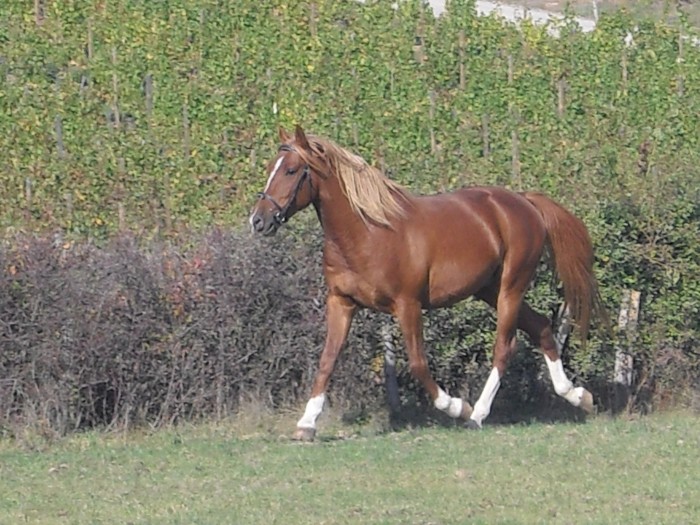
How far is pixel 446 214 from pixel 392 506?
304cm

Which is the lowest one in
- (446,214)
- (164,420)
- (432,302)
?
(164,420)

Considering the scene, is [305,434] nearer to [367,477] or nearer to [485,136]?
[367,477]

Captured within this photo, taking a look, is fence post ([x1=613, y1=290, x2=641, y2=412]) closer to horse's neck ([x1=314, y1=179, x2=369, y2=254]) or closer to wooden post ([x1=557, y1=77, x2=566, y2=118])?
horse's neck ([x1=314, y1=179, x2=369, y2=254])

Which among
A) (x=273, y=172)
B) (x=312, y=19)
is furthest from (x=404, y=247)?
(x=312, y=19)

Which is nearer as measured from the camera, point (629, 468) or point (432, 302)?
point (629, 468)

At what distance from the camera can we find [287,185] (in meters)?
8.64

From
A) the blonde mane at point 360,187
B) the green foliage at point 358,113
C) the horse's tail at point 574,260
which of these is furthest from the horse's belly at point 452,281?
the green foliage at point 358,113

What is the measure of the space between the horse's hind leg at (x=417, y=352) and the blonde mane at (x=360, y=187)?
589 mm

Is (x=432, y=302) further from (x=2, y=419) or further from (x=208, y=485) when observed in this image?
(x=2, y=419)

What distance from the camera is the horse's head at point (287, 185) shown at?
8500 mm

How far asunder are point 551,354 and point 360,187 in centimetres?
208

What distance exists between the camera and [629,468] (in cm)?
766

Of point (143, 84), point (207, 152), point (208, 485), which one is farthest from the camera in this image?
point (143, 84)

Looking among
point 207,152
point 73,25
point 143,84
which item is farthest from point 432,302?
point 73,25
